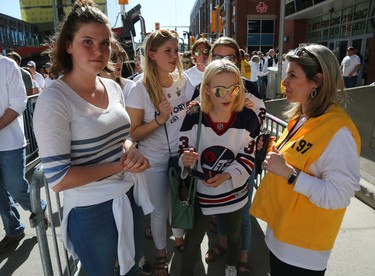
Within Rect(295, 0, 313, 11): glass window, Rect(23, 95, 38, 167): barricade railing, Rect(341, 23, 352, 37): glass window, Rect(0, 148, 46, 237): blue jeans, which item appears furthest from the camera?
Rect(295, 0, 313, 11): glass window

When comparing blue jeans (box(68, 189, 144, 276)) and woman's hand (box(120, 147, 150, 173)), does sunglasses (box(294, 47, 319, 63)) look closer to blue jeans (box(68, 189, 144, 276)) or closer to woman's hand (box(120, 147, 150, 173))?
woman's hand (box(120, 147, 150, 173))

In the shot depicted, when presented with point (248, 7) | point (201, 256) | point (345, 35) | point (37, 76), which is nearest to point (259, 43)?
point (248, 7)

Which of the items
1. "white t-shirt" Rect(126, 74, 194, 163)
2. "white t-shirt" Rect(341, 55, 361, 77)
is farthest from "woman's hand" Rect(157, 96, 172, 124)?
"white t-shirt" Rect(341, 55, 361, 77)

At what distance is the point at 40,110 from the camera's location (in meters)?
1.40

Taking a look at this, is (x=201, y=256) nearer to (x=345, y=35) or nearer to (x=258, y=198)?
(x=258, y=198)

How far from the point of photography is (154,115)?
8.00 feet

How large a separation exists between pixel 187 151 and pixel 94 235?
78cm

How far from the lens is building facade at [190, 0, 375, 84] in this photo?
14.2 meters

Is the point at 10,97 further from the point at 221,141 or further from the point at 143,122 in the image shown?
the point at 221,141

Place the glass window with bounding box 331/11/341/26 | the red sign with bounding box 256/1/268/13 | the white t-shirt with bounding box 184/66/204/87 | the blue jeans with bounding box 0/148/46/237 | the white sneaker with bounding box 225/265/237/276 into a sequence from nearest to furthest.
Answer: the white sneaker with bounding box 225/265/237/276 → the blue jeans with bounding box 0/148/46/237 → the white t-shirt with bounding box 184/66/204/87 → the glass window with bounding box 331/11/341/26 → the red sign with bounding box 256/1/268/13

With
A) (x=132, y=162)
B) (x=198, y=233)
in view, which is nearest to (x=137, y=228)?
(x=198, y=233)

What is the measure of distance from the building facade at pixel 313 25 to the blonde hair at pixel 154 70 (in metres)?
9.55

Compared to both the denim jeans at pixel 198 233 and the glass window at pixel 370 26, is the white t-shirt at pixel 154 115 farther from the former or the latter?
the glass window at pixel 370 26

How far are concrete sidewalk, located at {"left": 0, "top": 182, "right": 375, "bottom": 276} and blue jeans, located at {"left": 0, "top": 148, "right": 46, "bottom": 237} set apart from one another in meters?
0.24
